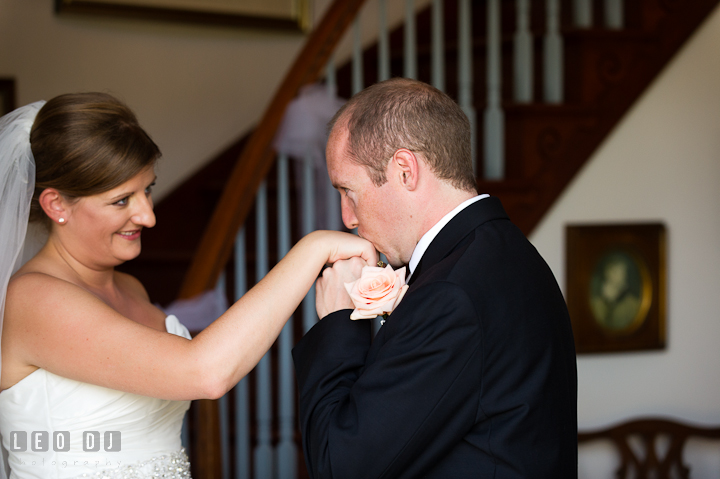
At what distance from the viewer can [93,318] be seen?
4.51 ft

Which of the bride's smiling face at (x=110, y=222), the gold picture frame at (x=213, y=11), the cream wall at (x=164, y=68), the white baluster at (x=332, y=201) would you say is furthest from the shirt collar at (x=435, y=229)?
the gold picture frame at (x=213, y=11)

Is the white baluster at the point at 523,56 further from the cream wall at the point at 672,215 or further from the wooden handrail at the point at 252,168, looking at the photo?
the wooden handrail at the point at 252,168

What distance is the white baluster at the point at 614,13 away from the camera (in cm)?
279

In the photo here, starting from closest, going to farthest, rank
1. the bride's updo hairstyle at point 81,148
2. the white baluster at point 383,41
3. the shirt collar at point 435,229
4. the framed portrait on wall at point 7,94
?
1. the shirt collar at point 435,229
2. the bride's updo hairstyle at point 81,148
3. the white baluster at point 383,41
4. the framed portrait on wall at point 7,94

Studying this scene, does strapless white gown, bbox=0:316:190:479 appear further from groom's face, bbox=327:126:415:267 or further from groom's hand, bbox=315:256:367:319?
groom's face, bbox=327:126:415:267

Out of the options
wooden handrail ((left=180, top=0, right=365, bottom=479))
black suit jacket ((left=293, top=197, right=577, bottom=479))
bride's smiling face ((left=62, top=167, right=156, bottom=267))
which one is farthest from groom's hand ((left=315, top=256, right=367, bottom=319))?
wooden handrail ((left=180, top=0, right=365, bottom=479))

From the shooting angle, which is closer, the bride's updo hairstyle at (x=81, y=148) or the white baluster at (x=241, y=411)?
the bride's updo hairstyle at (x=81, y=148)

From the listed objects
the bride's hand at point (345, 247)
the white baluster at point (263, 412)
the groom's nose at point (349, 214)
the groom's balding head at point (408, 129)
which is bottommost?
the white baluster at point (263, 412)

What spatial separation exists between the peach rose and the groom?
0.03 metres

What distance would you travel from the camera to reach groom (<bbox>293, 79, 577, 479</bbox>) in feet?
3.54

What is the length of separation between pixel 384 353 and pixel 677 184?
244cm

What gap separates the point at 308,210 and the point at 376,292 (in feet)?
4.38

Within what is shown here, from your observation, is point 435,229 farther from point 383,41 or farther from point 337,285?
point 383,41

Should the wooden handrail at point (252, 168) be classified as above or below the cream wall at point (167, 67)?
below
